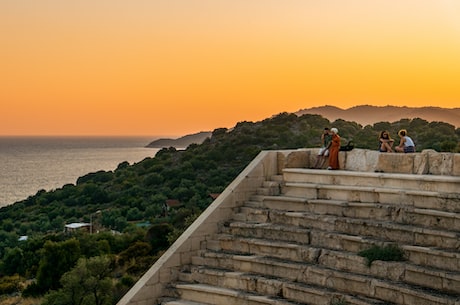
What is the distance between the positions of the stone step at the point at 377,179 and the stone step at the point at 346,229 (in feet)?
3.00

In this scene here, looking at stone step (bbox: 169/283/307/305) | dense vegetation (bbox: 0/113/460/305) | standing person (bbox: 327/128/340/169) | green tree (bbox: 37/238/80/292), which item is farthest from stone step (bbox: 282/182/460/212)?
green tree (bbox: 37/238/80/292)

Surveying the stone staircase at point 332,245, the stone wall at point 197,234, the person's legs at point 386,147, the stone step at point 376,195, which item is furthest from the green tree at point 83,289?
the person's legs at point 386,147

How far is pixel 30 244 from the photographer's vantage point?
118 feet

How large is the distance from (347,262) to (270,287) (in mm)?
1351

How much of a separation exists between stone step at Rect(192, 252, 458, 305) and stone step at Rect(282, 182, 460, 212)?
172 cm

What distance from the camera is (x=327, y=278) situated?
33.3 ft

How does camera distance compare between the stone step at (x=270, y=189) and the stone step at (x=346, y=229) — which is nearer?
the stone step at (x=346, y=229)

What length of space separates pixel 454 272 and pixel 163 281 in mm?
5395

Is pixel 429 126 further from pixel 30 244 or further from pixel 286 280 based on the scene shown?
pixel 286 280

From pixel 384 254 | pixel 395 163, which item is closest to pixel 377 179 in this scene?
pixel 395 163

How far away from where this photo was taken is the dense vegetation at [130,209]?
25.8 metres

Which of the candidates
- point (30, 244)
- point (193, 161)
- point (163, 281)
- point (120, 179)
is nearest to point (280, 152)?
point (163, 281)

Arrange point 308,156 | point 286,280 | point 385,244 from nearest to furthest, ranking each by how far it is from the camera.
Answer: point 385,244
point 286,280
point 308,156

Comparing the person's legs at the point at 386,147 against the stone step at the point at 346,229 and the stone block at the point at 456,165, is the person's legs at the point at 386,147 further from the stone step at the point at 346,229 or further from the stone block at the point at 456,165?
the stone step at the point at 346,229
